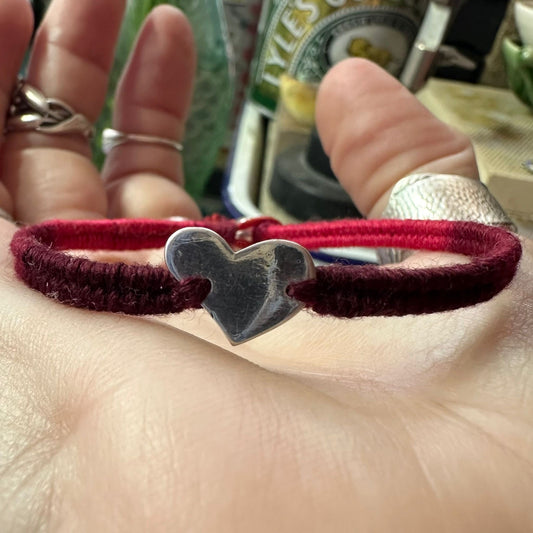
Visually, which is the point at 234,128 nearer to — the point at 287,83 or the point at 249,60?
the point at 249,60

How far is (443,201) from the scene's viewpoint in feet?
1.19

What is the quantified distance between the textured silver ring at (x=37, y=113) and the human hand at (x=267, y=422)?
0.65 feet

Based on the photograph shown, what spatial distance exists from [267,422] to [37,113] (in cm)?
35

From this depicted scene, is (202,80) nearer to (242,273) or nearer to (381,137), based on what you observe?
(381,137)

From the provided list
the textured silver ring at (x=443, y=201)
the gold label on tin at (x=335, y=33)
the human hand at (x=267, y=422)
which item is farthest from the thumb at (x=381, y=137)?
the gold label on tin at (x=335, y=33)

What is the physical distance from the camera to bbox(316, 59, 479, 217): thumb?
40cm

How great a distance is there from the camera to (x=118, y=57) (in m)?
0.68

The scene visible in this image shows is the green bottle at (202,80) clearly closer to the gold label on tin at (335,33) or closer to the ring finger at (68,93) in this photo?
the gold label on tin at (335,33)

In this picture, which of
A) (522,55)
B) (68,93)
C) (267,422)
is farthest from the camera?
(522,55)

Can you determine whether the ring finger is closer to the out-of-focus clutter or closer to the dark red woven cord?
the dark red woven cord

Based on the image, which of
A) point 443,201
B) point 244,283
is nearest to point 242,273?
point 244,283

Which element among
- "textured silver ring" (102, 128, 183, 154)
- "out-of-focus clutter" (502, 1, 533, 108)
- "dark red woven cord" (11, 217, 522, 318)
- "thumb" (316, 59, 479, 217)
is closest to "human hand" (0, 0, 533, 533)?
"dark red woven cord" (11, 217, 522, 318)

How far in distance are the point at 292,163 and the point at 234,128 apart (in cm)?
26

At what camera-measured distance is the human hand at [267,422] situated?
20 cm
